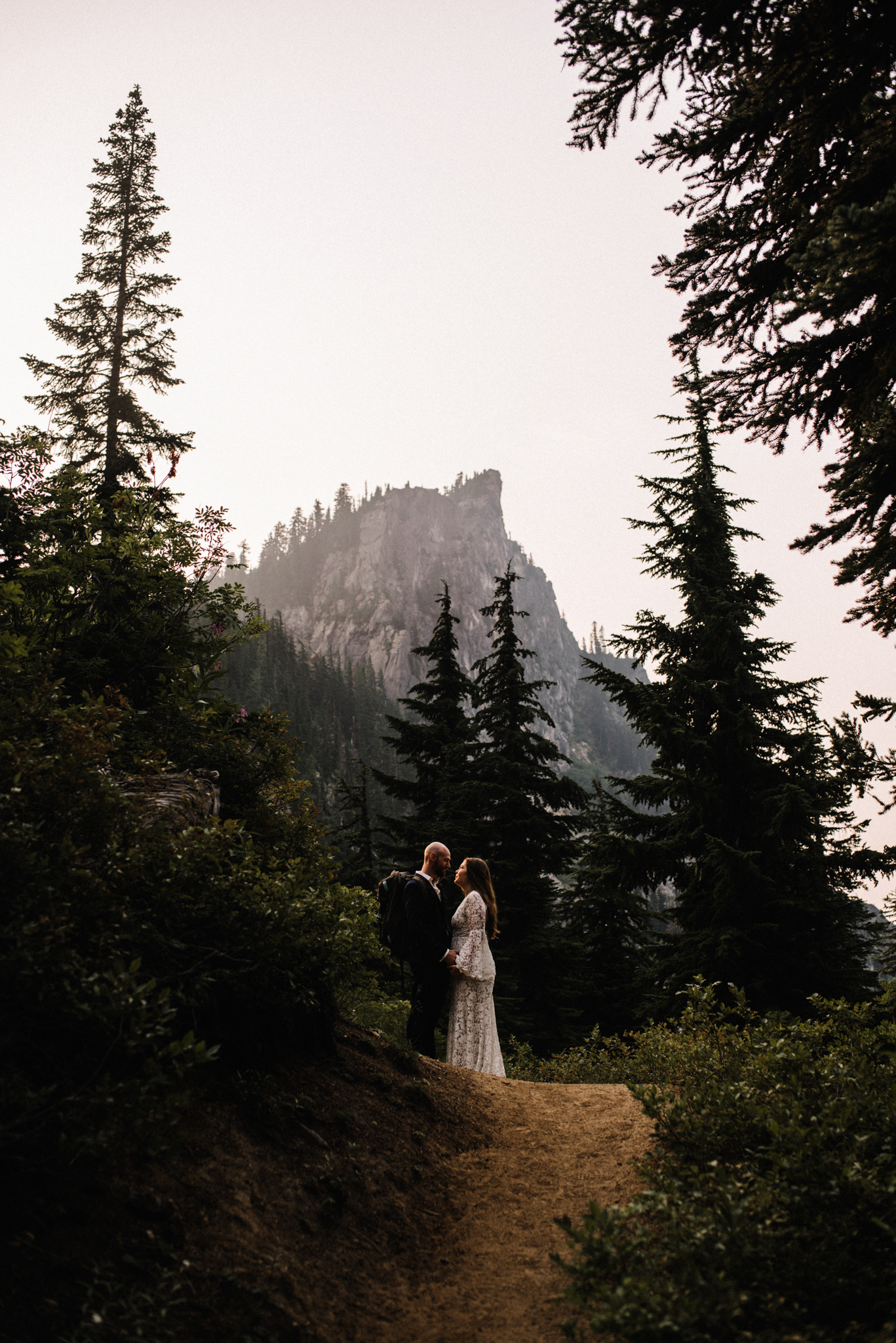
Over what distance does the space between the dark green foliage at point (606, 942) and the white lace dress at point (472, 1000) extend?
7894 mm

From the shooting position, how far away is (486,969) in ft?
24.6

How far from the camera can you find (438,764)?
20.4m

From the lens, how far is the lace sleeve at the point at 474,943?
23.9ft

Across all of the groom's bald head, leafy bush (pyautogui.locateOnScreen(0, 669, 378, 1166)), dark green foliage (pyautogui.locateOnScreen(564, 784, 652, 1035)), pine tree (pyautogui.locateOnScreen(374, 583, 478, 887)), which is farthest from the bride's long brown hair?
pine tree (pyautogui.locateOnScreen(374, 583, 478, 887))

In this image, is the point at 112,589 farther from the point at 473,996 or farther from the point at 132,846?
the point at 473,996

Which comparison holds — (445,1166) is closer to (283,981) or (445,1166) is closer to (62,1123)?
(283,981)

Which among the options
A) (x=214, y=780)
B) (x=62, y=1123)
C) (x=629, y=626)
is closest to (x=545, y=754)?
(x=629, y=626)

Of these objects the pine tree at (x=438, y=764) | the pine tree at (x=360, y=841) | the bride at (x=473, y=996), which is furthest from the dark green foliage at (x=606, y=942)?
the bride at (x=473, y=996)

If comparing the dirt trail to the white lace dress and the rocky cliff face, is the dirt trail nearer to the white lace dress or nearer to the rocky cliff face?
the white lace dress

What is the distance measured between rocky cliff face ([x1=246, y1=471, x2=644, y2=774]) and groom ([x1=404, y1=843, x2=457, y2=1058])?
129955mm

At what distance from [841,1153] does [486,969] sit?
15.1 ft

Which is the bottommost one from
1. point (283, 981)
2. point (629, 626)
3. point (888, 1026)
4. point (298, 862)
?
point (888, 1026)

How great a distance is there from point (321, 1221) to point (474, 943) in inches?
162

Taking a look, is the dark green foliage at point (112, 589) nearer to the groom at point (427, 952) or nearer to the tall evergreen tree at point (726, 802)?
the groom at point (427, 952)
